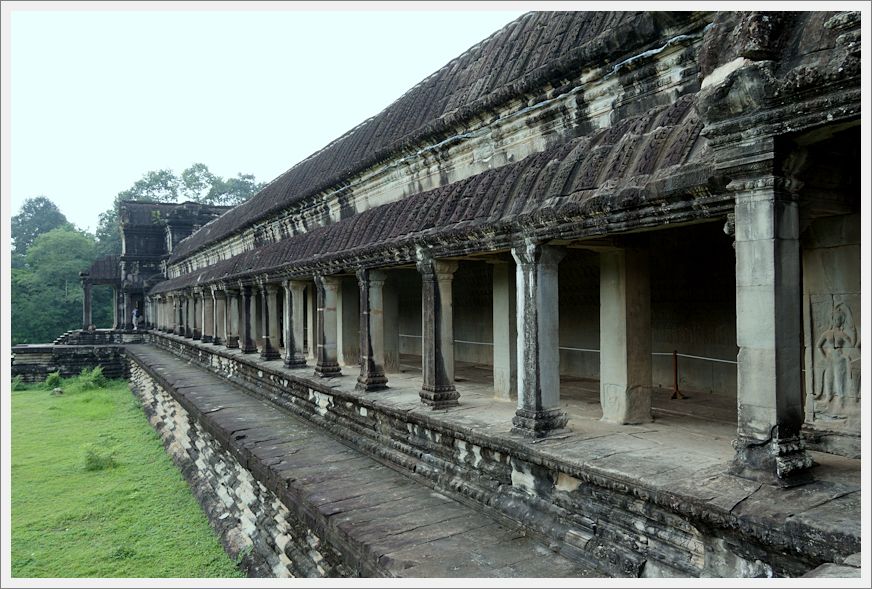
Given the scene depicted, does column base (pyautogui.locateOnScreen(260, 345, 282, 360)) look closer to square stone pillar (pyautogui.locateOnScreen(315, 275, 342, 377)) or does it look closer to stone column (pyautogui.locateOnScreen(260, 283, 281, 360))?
stone column (pyautogui.locateOnScreen(260, 283, 281, 360))

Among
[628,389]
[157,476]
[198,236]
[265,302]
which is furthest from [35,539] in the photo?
[198,236]

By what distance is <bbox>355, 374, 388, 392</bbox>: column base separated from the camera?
8.80 meters

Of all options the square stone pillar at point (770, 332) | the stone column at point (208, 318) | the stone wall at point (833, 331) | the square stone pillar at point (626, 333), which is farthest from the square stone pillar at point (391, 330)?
the stone column at point (208, 318)

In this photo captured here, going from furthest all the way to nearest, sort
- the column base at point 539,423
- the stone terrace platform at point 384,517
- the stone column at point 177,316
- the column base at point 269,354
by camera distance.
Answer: the stone column at point 177,316 → the column base at point 269,354 → the column base at point 539,423 → the stone terrace platform at point 384,517

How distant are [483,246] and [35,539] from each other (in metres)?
7.68

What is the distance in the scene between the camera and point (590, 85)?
19.2 feet

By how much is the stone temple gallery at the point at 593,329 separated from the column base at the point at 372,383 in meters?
0.03

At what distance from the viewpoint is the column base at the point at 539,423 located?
5.56 m

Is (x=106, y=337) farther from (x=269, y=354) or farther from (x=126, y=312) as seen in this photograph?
(x=269, y=354)

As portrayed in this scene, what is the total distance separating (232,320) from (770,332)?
14871 mm

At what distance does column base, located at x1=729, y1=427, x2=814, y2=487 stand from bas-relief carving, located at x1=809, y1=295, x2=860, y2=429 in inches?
35.3

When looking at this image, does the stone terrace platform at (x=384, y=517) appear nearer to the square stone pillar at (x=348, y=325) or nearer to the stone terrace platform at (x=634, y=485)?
the stone terrace platform at (x=634, y=485)

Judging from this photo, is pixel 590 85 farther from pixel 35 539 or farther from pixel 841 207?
pixel 35 539

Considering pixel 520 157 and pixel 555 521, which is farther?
pixel 520 157
